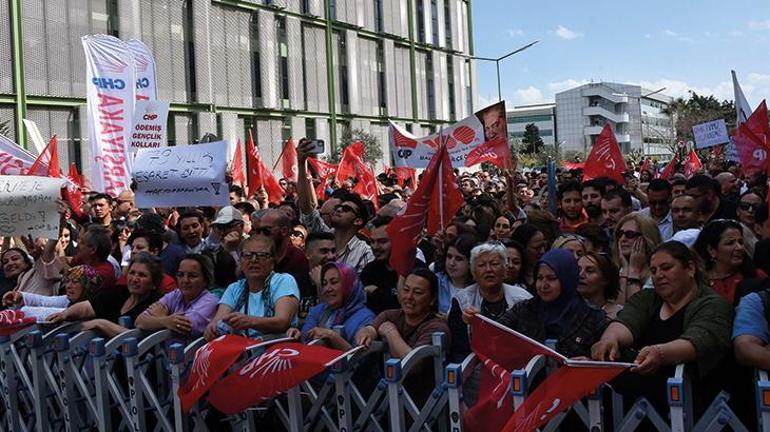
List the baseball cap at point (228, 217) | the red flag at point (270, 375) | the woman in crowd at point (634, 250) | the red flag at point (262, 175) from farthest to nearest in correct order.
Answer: the red flag at point (262, 175)
the baseball cap at point (228, 217)
the woman in crowd at point (634, 250)
the red flag at point (270, 375)

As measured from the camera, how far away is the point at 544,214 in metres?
7.84

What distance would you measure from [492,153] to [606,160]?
71.9 inches

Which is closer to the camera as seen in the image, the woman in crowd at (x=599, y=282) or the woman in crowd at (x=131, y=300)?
the woman in crowd at (x=599, y=282)

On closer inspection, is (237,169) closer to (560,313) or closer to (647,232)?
(647,232)

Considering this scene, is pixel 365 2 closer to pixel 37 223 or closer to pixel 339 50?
pixel 339 50

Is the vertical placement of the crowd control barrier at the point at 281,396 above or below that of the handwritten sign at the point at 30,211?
below

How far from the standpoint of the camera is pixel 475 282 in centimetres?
586

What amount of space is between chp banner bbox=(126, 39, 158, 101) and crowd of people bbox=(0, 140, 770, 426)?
499 cm

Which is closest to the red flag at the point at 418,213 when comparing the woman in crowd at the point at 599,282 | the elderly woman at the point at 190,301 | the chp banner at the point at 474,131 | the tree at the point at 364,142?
the elderly woman at the point at 190,301

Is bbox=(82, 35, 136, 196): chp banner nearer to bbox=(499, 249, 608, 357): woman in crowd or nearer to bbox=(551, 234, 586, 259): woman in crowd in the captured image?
bbox=(551, 234, 586, 259): woman in crowd

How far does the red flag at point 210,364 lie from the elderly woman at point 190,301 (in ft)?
1.76

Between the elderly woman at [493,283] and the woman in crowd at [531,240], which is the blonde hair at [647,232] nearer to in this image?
the woman in crowd at [531,240]

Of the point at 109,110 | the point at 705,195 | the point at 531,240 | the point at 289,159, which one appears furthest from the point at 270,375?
the point at 289,159

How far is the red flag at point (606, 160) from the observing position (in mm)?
12609
